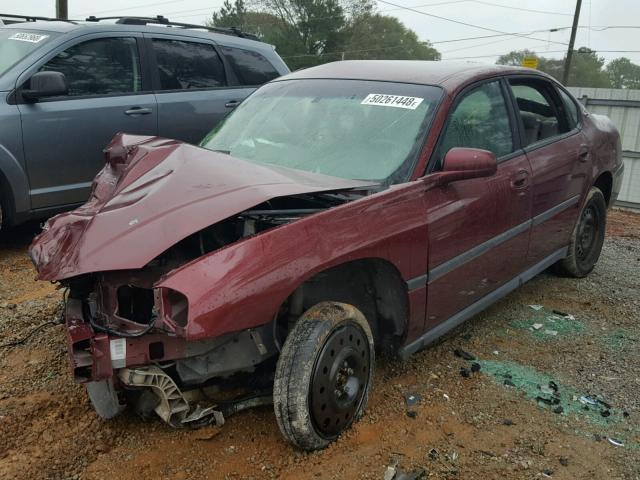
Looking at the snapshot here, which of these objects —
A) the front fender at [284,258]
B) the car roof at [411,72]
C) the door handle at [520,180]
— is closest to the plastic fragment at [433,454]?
the front fender at [284,258]

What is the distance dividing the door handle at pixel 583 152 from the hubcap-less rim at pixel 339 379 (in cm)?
270

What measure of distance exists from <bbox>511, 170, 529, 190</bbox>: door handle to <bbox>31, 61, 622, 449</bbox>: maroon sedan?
0.6 inches

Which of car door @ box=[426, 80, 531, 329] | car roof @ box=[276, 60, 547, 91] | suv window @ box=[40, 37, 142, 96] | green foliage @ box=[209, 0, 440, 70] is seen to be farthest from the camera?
green foliage @ box=[209, 0, 440, 70]

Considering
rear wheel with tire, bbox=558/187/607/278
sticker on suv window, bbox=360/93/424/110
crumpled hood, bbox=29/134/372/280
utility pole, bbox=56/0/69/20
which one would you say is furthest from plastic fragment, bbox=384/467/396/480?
utility pole, bbox=56/0/69/20

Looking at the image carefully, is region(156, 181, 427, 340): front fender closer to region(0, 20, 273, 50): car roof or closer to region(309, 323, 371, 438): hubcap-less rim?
region(309, 323, 371, 438): hubcap-less rim

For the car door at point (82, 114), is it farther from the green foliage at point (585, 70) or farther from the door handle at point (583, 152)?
the green foliage at point (585, 70)

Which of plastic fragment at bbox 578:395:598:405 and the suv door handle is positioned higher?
the suv door handle

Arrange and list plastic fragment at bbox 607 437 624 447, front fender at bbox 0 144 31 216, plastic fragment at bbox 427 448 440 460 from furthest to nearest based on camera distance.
Result: front fender at bbox 0 144 31 216, plastic fragment at bbox 607 437 624 447, plastic fragment at bbox 427 448 440 460

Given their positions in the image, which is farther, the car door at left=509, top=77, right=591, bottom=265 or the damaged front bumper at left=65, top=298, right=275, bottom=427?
the car door at left=509, top=77, right=591, bottom=265

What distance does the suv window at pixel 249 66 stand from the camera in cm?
666

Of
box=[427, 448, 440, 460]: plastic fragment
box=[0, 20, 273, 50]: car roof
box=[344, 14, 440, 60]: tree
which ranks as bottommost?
box=[427, 448, 440, 460]: plastic fragment

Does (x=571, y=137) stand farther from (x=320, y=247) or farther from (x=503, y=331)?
(x=320, y=247)

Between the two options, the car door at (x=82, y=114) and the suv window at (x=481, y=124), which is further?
the car door at (x=82, y=114)

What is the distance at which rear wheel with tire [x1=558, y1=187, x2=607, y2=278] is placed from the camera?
4926mm
